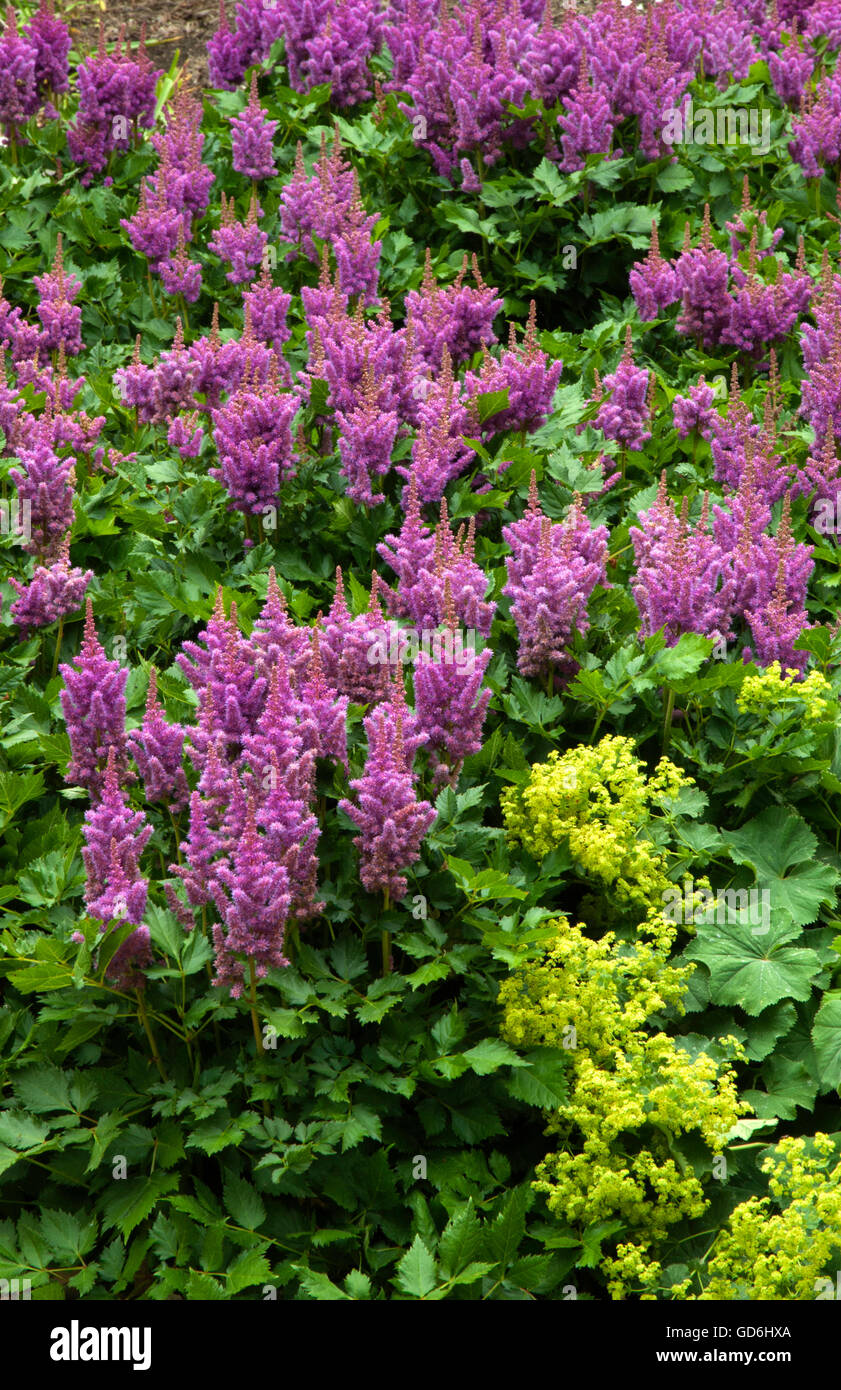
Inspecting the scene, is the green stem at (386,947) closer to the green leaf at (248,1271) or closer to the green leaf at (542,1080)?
the green leaf at (542,1080)

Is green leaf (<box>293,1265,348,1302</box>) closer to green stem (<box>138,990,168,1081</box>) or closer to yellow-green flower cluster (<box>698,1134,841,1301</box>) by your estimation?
green stem (<box>138,990,168,1081</box>)

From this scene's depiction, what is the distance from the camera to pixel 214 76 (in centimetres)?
1010

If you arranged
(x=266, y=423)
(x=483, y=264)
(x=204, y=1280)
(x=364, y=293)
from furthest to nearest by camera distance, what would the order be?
(x=483, y=264) → (x=364, y=293) → (x=266, y=423) → (x=204, y=1280)

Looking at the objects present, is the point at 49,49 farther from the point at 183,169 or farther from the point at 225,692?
the point at 225,692

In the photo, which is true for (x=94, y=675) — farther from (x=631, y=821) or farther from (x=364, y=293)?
(x=364, y=293)

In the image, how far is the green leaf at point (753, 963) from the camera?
445 cm

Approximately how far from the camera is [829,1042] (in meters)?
4.32

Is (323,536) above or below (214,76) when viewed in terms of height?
below

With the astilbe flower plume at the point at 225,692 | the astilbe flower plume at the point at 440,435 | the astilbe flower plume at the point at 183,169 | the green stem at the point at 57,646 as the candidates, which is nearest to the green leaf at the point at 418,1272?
the astilbe flower plume at the point at 225,692

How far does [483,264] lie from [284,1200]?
19.3 ft

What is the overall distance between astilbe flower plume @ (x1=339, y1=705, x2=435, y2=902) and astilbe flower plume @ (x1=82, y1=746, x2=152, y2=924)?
0.63m

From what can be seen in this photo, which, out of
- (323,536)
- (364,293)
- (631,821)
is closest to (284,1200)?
(631,821)

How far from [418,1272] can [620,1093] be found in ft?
2.48

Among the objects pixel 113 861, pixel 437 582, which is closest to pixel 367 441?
pixel 437 582
